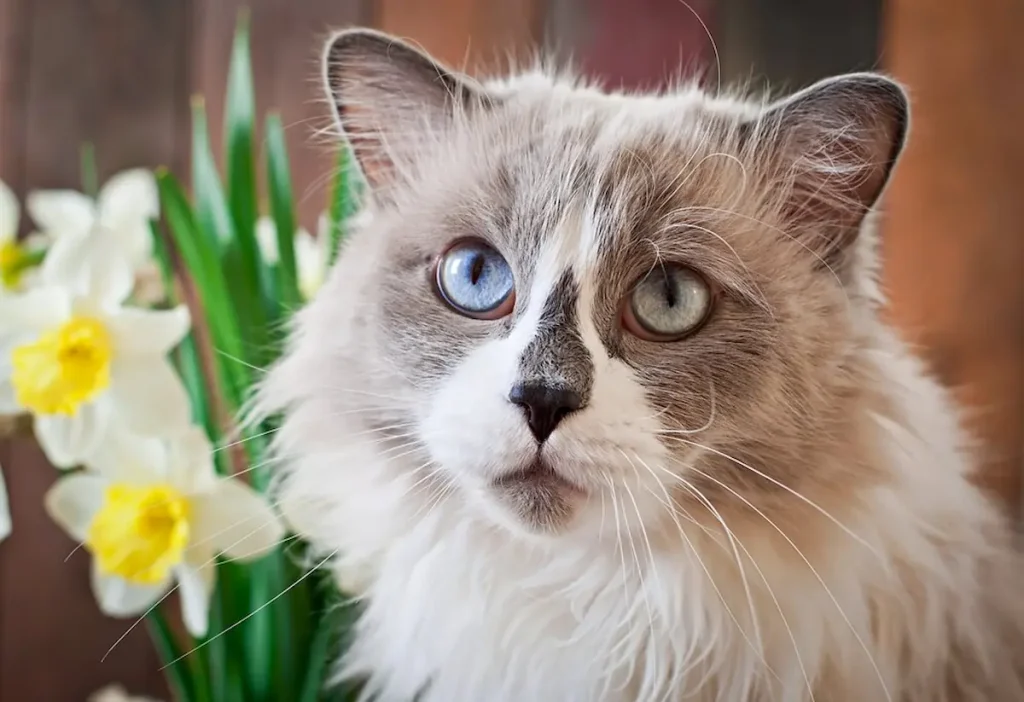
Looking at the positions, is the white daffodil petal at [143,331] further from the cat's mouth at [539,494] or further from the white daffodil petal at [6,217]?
the cat's mouth at [539,494]

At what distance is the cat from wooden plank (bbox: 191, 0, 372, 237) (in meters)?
0.48

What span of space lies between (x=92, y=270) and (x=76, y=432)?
0.17 m

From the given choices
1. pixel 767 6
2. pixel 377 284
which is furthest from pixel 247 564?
pixel 767 6

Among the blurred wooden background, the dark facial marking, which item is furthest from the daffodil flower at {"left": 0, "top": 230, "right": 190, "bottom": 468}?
the dark facial marking

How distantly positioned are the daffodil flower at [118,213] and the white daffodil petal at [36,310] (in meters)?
0.12

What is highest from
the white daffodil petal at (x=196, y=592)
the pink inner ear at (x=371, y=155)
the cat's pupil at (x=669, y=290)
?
the pink inner ear at (x=371, y=155)

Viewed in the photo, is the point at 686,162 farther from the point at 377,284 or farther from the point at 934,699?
the point at 934,699

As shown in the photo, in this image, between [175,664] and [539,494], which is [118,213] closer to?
[175,664]

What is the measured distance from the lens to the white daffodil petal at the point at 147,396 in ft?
3.05

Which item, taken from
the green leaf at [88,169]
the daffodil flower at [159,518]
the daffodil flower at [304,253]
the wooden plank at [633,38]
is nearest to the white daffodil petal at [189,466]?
the daffodil flower at [159,518]

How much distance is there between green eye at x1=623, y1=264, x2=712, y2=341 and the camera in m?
0.80

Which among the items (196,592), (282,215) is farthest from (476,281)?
(196,592)

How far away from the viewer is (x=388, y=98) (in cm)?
95

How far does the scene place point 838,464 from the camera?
0.85 metres
